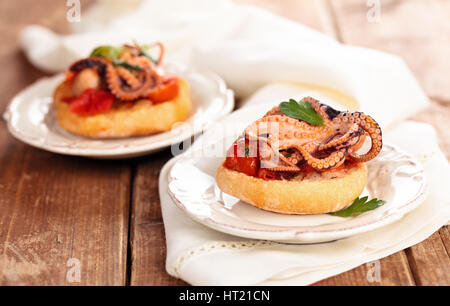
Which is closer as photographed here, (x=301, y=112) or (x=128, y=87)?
(x=301, y=112)

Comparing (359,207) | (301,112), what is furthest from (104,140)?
(359,207)

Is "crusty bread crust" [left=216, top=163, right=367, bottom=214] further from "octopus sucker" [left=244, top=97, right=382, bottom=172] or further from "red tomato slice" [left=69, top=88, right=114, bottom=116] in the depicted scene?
"red tomato slice" [left=69, top=88, right=114, bottom=116]

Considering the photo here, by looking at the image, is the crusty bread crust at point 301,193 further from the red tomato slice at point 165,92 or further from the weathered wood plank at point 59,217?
the red tomato slice at point 165,92

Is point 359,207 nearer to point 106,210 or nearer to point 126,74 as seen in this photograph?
point 106,210

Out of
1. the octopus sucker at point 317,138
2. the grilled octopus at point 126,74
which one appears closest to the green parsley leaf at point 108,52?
the grilled octopus at point 126,74

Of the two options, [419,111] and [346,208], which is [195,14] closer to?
[419,111]

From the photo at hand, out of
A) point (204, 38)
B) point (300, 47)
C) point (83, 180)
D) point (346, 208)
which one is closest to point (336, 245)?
point (346, 208)
